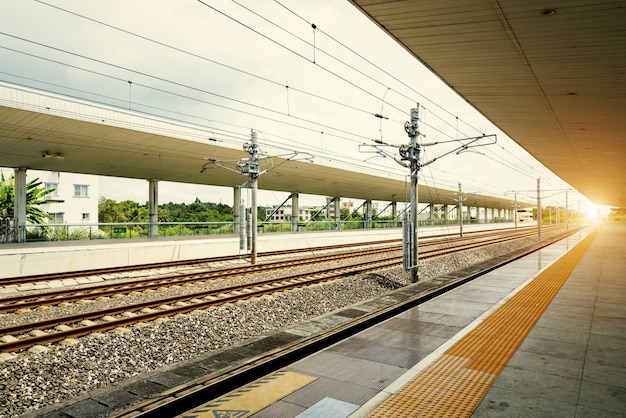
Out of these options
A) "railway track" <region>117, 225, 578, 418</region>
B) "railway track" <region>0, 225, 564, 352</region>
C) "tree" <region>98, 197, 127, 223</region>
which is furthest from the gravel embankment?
"tree" <region>98, 197, 127, 223</region>

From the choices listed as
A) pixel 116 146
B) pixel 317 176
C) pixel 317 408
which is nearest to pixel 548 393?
pixel 317 408

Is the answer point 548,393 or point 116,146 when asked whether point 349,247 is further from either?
point 548,393

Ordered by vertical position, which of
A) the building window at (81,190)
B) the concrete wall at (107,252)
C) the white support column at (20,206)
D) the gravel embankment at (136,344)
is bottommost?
the gravel embankment at (136,344)

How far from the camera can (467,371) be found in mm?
5773

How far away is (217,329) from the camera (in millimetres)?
8578

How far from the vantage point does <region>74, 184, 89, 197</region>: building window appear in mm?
51781

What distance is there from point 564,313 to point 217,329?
782 centimetres

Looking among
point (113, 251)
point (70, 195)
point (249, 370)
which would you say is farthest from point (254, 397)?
point (70, 195)

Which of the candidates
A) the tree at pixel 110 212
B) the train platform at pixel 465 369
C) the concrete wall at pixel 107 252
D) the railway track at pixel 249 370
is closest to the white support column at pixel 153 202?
the concrete wall at pixel 107 252

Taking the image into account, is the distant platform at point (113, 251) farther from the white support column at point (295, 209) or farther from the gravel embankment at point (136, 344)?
the white support column at point (295, 209)

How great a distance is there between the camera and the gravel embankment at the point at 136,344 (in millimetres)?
5684

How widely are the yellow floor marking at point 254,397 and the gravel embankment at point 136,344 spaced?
210cm

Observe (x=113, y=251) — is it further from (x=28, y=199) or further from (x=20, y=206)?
(x=28, y=199)

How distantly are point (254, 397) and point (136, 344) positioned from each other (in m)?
3.47
